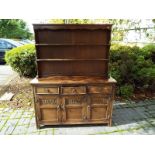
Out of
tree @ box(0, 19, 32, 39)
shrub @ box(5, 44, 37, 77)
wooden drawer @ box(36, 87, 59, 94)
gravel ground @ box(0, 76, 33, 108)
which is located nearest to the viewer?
wooden drawer @ box(36, 87, 59, 94)

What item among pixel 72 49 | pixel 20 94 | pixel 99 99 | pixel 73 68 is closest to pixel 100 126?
pixel 99 99

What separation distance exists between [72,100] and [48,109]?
1.51 ft

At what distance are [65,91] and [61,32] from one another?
40.9 inches

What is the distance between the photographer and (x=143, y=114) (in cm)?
413

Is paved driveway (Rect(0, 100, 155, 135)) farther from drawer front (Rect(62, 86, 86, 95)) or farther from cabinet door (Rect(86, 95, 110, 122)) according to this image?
drawer front (Rect(62, 86, 86, 95))

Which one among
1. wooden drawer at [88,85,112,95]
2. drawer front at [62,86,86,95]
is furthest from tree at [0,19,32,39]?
→ wooden drawer at [88,85,112,95]

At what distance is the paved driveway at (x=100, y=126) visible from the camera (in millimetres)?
3406

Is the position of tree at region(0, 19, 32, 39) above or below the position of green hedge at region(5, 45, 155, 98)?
above

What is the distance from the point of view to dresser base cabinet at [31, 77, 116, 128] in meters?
3.25

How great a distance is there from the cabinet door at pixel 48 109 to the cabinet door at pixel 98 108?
0.56m

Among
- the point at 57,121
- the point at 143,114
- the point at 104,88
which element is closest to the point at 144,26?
the point at 143,114

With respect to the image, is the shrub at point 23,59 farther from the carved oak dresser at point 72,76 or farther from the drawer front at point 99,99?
the drawer front at point 99,99

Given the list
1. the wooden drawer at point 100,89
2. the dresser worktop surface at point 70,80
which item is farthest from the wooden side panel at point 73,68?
the wooden drawer at point 100,89

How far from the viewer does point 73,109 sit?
11.2 feet
